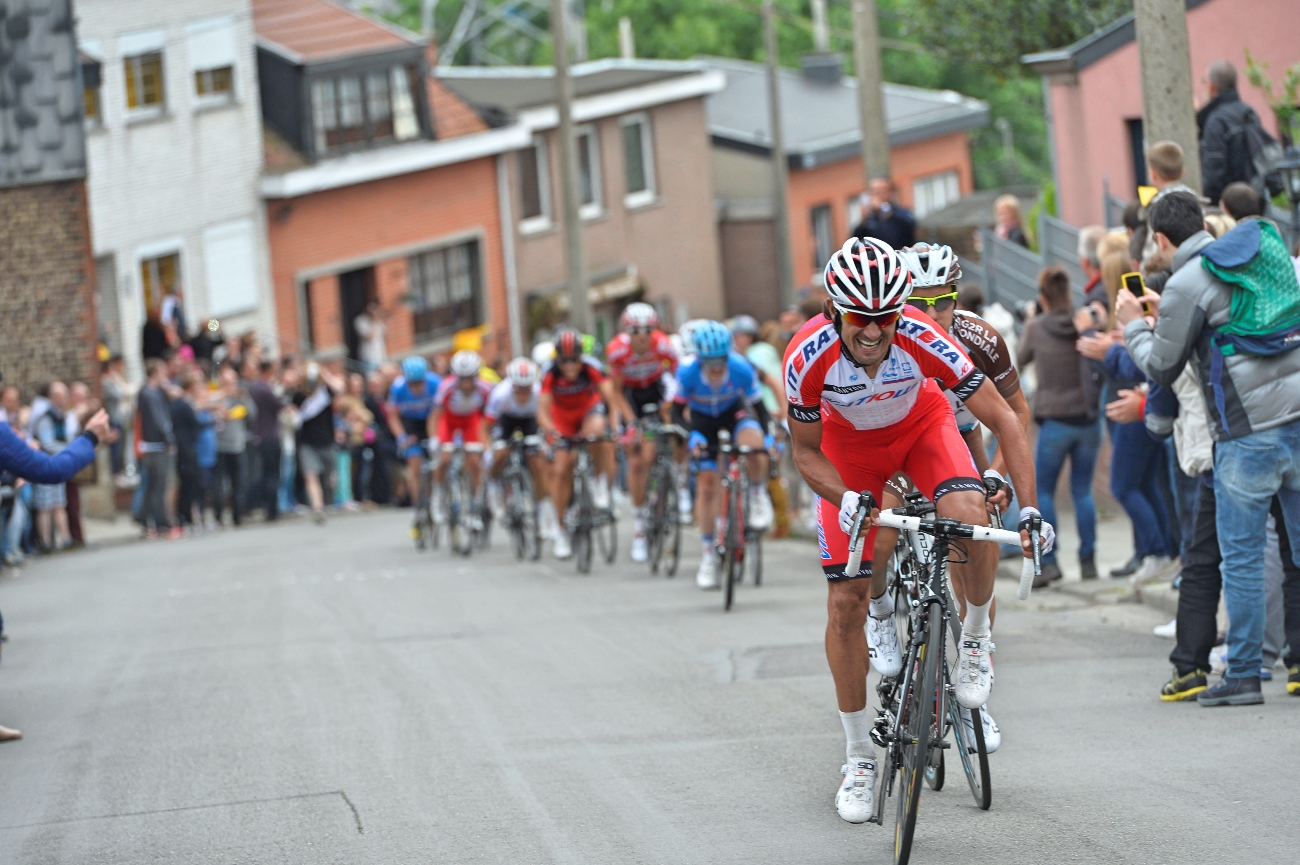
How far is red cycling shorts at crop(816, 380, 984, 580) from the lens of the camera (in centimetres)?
662

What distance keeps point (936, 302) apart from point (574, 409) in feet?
24.9

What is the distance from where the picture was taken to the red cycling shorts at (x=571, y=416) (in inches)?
607

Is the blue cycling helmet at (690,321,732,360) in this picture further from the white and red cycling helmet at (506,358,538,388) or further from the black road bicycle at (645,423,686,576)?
the white and red cycling helmet at (506,358,538,388)

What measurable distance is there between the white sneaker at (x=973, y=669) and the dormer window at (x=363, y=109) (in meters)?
30.5

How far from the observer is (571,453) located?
1562 centimetres

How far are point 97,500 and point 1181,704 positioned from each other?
20620 millimetres

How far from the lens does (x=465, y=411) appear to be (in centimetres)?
1722

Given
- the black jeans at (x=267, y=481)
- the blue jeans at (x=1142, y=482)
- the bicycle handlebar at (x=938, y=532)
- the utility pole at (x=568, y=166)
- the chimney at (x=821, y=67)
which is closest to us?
the bicycle handlebar at (x=938, y=532)

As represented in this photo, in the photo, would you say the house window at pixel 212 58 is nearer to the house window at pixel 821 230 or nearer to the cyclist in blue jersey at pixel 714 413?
the house window at pixel 821 230

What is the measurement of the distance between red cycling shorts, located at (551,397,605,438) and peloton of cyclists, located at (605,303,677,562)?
0.29 m

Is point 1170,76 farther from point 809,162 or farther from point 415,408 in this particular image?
point 809,162

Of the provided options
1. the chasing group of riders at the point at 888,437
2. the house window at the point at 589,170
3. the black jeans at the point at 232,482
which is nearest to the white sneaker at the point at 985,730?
the chasing group of riders at the point at 888,437

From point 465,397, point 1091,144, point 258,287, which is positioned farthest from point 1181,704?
point 258,287

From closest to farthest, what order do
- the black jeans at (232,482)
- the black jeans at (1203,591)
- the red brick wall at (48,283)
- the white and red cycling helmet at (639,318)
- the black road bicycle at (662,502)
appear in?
1. the black jeans at (1203,591)
2. the black road bicycle at (662,502)
3. the white and red cycling helmet at (639,318)
4. the black jeans at (232,482)
5. the red brick wall at (48,283)
